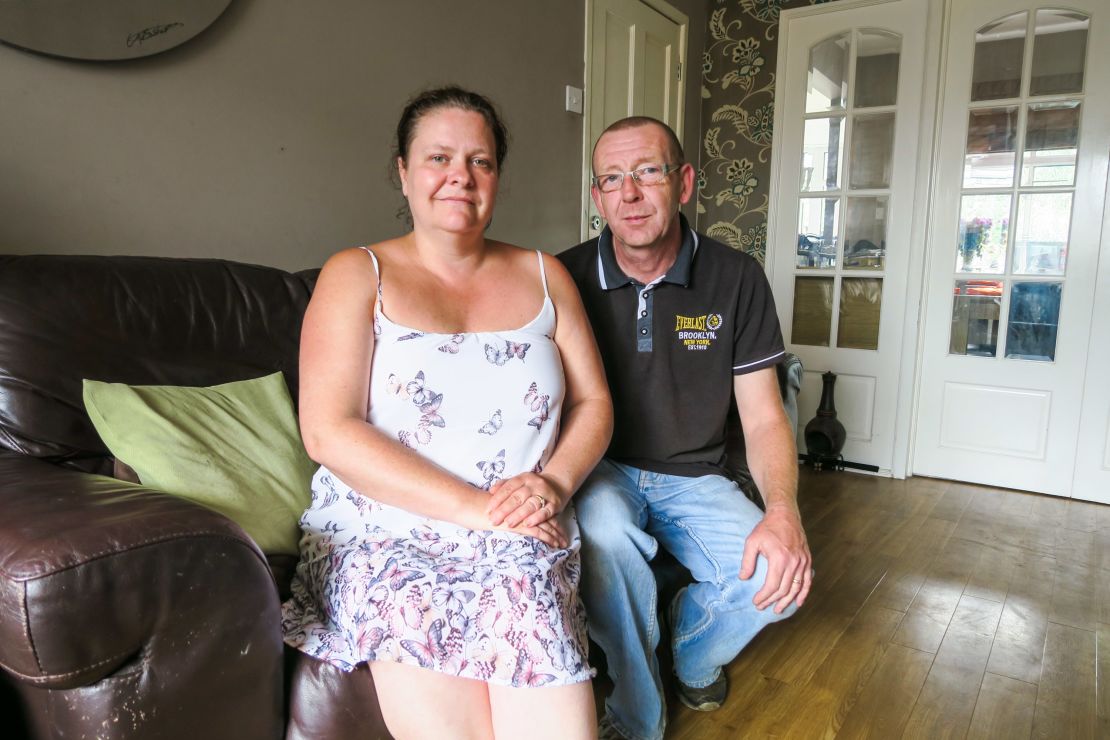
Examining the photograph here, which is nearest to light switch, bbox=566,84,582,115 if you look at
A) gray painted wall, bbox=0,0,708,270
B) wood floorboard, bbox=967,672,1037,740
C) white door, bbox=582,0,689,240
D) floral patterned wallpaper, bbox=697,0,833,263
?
white door, bbox=582,0,689,240

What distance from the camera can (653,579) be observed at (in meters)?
1.39

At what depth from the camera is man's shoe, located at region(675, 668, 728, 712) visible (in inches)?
61.2

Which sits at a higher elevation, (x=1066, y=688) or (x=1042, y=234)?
(x=1042, y=234)

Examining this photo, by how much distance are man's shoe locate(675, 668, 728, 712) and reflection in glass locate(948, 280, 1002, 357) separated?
91.4 inches

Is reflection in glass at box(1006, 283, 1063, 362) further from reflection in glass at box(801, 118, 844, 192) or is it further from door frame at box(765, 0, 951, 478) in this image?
reflection in glass at box(801, 118, 844, 192)

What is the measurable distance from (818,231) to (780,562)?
2.56 meters

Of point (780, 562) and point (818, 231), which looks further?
point (818, 231)

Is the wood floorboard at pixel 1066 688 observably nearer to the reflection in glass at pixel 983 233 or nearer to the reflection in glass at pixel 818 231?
the reflection in glass at pixel 983 233

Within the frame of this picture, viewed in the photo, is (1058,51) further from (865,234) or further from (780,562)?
(780,562)

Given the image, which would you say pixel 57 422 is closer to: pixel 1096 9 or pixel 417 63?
pixel 417 63

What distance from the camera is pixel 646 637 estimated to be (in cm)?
140

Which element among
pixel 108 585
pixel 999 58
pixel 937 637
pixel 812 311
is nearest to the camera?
pixel 108 585

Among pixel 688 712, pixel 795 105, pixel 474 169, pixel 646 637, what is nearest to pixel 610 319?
pixel 474 169

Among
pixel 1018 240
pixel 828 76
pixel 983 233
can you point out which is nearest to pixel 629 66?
pixel 828 76
